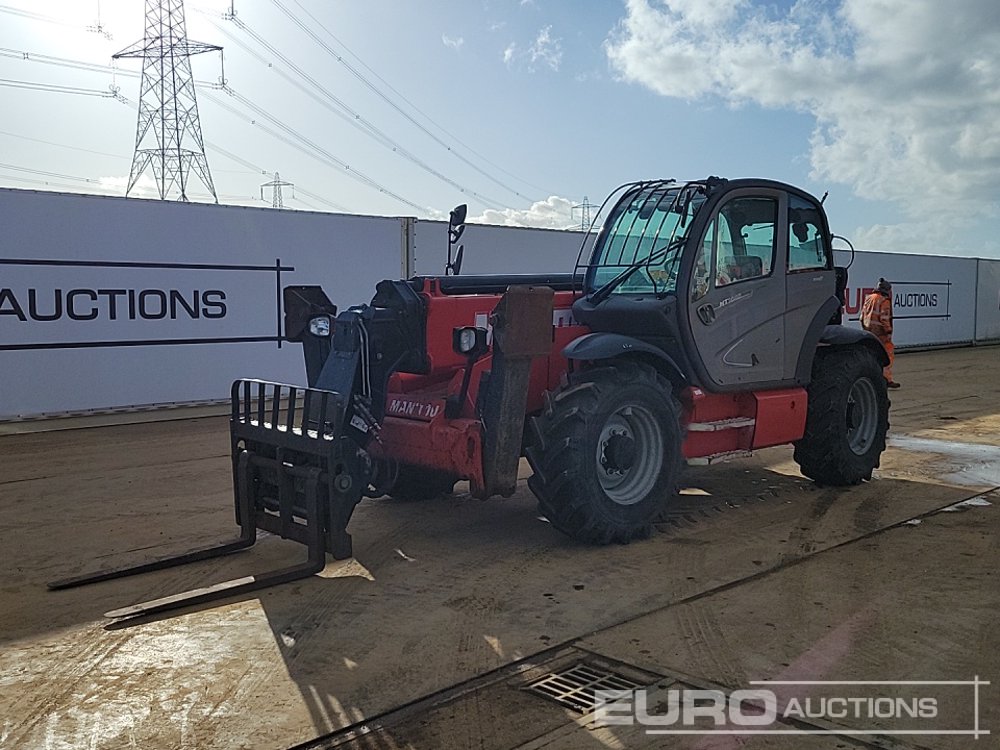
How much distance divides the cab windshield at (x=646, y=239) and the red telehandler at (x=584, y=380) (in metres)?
0.01

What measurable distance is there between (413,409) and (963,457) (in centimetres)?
568

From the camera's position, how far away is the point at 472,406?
5820mm

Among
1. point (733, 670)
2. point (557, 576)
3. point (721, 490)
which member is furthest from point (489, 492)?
point (721, 490)

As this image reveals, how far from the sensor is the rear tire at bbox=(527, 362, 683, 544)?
5527 millimetres

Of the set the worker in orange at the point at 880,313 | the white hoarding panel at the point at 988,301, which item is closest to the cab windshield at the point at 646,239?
the worker in orange at the point at 880,313

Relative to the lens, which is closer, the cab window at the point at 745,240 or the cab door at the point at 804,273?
the cab window at the point at 745,240

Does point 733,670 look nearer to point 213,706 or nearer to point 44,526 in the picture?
point 213,706

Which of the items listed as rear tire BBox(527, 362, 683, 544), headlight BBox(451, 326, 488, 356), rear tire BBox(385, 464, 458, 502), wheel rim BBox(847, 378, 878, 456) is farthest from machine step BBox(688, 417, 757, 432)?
rear tire BBox(385, 464, 458, 502)

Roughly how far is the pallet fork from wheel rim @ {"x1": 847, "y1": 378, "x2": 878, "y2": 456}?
4441 mm

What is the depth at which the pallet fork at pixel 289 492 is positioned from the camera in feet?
16.4

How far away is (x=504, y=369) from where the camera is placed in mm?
5484

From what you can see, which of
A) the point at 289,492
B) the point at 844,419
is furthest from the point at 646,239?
the point at 289,492

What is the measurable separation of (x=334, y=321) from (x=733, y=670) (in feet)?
10.3

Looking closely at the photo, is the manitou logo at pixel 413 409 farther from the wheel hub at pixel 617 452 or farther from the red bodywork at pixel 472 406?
the wheel hub at pixel 617 452
